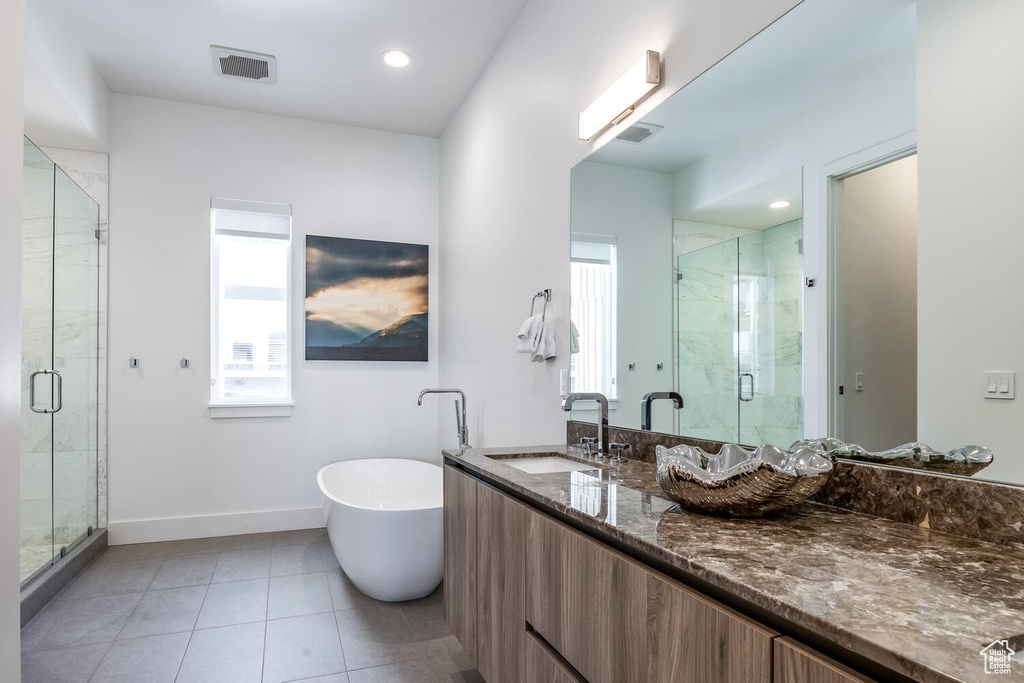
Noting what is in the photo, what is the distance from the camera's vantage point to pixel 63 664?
214 cm

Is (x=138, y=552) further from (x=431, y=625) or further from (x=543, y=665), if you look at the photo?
(x=543, y=665)

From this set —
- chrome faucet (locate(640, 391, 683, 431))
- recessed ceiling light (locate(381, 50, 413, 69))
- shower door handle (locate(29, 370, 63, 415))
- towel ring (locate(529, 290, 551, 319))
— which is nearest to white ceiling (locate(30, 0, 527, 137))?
recessed ceiling light (locate(381, 50, 413, 69))

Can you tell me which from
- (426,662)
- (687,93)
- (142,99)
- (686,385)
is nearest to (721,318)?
(686,385)

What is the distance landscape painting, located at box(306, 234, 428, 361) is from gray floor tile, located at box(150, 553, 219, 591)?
1376mm

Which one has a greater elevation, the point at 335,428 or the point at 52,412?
the point at 52,412

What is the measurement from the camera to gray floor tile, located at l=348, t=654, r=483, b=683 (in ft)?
6.74

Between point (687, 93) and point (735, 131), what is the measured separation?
21 cm

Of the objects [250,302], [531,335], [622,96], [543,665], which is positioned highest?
[622,96]

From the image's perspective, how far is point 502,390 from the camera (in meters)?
3.08

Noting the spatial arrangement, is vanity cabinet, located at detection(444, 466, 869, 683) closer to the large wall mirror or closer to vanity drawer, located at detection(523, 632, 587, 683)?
vanity drawer, located at detection(523, 632, 587, 683)

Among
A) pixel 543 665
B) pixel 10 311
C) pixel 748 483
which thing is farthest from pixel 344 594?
pixel 748 483

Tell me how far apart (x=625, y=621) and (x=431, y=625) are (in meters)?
1.72

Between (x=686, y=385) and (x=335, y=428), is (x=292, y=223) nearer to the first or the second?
(x=335, y=428)

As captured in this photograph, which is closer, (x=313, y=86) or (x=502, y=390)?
(x=502, y=390)
